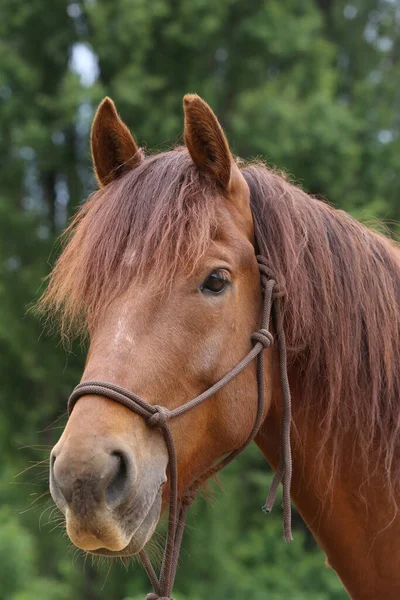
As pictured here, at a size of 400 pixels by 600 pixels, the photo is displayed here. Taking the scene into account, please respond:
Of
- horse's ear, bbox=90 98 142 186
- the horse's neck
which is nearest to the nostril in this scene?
the horse's neck

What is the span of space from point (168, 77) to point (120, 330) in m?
6.19

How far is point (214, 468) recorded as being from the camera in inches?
82.4

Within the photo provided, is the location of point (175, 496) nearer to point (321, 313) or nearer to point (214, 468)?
point (214, 468)

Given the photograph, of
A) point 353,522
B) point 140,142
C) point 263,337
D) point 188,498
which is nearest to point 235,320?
point 263,337

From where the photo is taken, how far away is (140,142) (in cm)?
685

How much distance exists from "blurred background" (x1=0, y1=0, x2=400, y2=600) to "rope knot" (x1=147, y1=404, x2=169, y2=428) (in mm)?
4896

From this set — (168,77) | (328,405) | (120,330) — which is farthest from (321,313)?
(168,77)

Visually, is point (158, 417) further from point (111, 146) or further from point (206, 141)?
point (111, 146)

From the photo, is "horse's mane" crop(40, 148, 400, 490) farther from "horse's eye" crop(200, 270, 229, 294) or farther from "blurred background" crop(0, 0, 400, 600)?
"blurred background" crop(0, 0, 400, 600)

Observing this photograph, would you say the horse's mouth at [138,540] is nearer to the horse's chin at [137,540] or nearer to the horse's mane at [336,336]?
the horse's chin at [137,540]

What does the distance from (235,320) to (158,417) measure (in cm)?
37

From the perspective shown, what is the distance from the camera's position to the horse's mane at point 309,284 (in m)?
2.03

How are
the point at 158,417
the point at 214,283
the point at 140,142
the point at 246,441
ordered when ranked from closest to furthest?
the point at 158,417
the point at 214,283
the point at 246,441
the point at 140,142

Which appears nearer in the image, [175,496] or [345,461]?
[175,496]
